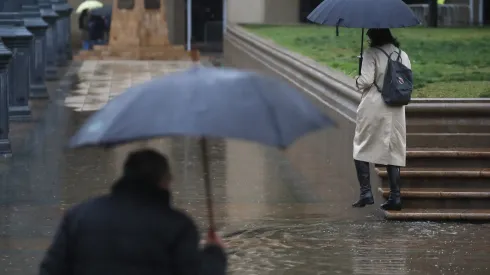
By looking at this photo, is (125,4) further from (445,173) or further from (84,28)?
(445,173)

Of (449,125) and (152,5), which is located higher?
(449,125)

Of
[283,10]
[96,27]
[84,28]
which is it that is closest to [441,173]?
[96,27]

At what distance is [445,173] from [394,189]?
2.33ft

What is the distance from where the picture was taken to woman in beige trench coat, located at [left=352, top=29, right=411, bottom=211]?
34.5ft

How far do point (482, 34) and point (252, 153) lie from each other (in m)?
12.2

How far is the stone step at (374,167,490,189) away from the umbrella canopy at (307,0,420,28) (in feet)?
4.35

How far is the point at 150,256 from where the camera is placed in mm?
4520

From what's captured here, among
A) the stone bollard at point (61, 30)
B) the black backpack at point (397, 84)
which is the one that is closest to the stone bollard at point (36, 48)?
the stone bollard at point (61, 30)

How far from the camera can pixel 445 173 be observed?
11.0 metres

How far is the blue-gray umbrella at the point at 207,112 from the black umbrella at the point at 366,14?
5.53 m

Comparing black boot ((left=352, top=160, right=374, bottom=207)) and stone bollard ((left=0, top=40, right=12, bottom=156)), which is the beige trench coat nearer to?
black boot ((left=352, top=160, right=374, bottom=207))

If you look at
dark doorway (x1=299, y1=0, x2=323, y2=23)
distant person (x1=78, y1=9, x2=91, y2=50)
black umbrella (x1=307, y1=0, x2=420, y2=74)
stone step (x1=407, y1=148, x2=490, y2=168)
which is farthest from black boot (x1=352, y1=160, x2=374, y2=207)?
dark doorway (x1=299, y1=0, x2=323, y2=23)

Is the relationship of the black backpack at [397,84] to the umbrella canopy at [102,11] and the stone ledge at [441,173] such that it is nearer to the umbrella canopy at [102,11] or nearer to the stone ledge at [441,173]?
the stone ledge at [441,173]

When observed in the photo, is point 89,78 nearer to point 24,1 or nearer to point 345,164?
point 24,1
